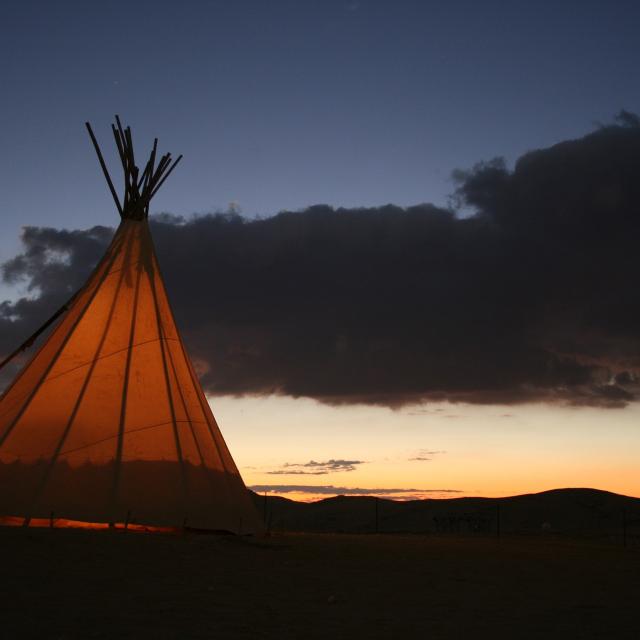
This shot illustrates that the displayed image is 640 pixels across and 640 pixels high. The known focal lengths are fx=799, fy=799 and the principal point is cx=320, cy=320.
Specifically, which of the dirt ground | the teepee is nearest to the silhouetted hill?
the teepee

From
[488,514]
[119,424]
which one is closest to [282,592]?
[119,424]

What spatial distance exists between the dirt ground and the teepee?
140 cm

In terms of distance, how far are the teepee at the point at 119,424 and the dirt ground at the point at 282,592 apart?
1.40 metres

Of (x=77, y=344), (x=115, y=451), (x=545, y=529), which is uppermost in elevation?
(x=77, y=344)

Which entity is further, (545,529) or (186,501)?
(545,529)

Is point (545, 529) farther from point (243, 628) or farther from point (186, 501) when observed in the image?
point (243, 628)

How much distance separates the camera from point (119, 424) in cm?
1403

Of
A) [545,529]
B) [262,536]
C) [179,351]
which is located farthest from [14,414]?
[545,529]

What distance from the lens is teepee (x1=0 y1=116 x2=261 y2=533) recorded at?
13336 mm

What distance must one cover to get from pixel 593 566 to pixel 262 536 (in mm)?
5917

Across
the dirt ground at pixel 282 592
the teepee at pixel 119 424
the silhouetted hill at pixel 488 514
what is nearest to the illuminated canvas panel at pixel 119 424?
the teepee at pixel 119 424

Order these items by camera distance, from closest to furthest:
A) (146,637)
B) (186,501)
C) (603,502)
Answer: (146,637)
(186,501)
(603,502)

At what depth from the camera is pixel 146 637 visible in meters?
6.24

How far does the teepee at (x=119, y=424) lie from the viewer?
525 inches
